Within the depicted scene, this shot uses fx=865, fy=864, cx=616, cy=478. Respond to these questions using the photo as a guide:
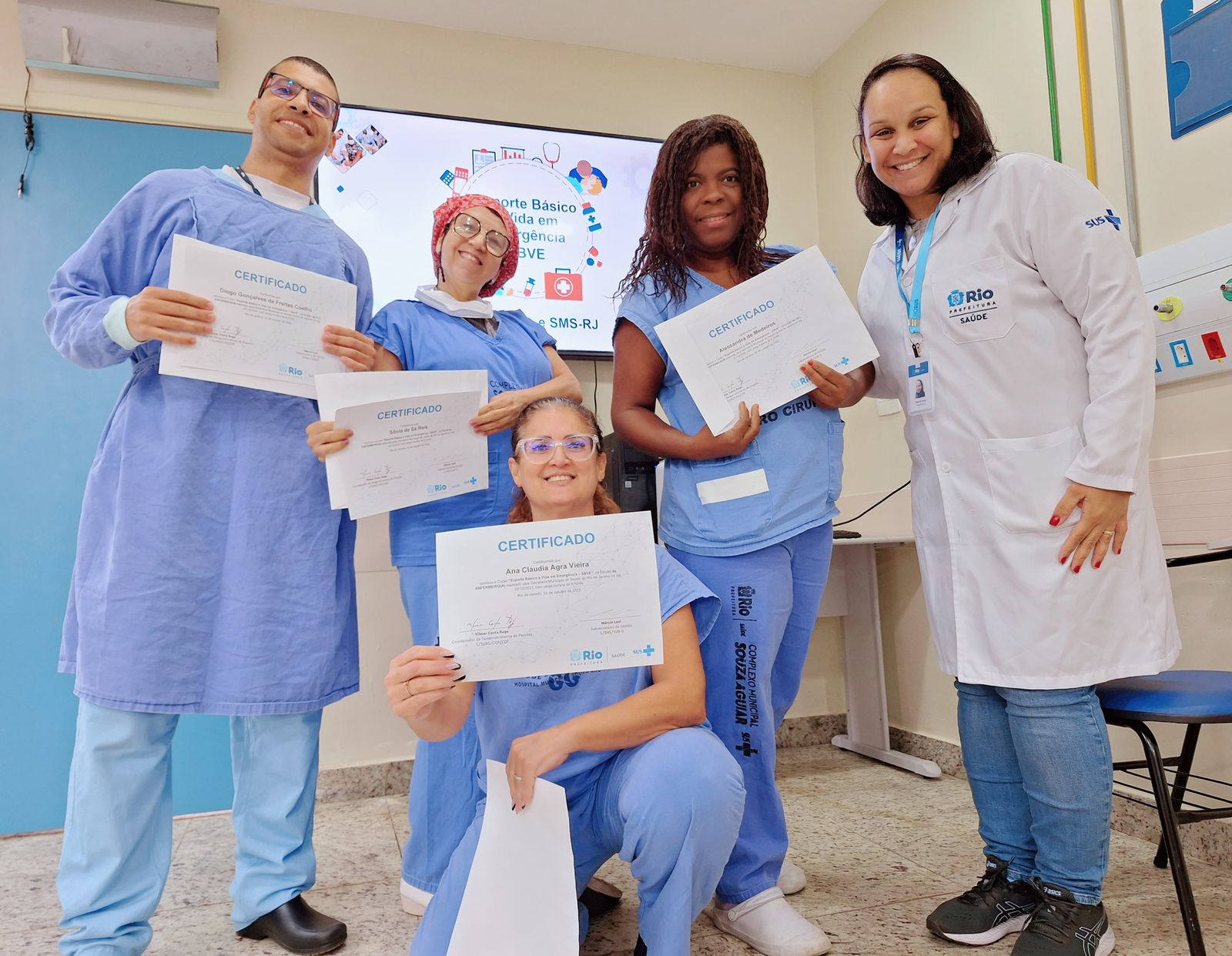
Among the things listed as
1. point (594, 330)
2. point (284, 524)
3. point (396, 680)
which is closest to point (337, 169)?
point (594, 330)

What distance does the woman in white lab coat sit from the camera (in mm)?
Result: 1400

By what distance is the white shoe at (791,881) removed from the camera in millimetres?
1821

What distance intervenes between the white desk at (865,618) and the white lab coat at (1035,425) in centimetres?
142

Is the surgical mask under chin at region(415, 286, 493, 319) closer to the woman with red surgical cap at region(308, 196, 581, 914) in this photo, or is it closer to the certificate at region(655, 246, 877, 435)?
the woman with red surgical cap at region(308, 196, 581, 914)

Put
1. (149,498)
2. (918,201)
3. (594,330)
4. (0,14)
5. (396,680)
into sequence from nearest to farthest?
(396,680) → (149,498) → (918,201) → (0,14) → (594,330)

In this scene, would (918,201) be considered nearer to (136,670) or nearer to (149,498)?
(149,498)

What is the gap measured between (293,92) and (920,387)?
4.35 ft

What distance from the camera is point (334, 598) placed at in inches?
66.1

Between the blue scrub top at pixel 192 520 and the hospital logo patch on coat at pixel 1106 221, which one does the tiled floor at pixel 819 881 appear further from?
the hospital logo patch on coat at pixel 1106 221

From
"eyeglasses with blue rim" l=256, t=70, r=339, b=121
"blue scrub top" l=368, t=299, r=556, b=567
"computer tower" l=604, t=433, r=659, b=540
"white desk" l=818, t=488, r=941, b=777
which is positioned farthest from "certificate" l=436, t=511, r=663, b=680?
"white desk" l=818, t=488, r=941, b=777

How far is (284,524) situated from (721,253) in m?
1.00

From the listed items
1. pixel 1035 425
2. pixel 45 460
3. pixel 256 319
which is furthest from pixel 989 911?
pixel 45 460

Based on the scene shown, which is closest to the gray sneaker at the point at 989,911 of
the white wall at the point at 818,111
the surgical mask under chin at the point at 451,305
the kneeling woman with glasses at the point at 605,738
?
the kneeling woman with glasses at the point at 605,738

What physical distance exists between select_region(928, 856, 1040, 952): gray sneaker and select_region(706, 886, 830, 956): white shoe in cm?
22
